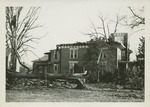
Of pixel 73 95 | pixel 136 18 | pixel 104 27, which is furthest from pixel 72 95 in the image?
pixel 136 18

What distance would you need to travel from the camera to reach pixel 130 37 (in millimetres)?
2807

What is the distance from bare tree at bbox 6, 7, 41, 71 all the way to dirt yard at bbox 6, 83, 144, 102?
0.19 meters

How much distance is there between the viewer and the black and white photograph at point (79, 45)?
9.18 ft

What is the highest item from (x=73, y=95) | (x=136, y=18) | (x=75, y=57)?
(x=136, y=18)

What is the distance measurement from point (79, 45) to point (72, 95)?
38 centimetres

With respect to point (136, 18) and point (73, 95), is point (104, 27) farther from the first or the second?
point (73, 95)

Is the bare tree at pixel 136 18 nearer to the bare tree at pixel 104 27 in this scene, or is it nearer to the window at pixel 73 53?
the bare tree at pixel 104 27

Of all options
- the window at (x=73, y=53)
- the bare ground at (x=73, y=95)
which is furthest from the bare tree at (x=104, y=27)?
the bare ground at (x=73, y=95)

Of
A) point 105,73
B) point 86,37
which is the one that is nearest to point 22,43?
point 86,37

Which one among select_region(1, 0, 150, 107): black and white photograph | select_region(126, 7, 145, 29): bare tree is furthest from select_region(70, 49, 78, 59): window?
select_region(126, 7, 145, 29): bare tree

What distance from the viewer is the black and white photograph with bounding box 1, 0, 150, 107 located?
2.80 meters

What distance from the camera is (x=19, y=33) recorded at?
281 centimetres

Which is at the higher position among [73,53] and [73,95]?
[73,53]

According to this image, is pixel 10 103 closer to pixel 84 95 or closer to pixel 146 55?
Answer: pixel 84 95
